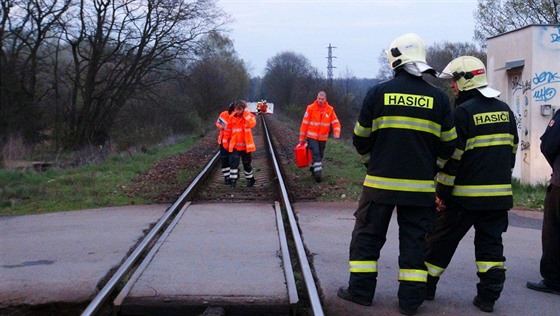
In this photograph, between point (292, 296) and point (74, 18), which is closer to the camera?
point (292, 296)

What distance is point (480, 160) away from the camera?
5.78m

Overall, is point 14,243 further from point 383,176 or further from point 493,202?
point 493,202

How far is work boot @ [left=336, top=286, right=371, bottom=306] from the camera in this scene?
5699mm

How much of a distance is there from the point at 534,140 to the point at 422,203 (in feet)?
29.7

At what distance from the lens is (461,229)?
5836 mm

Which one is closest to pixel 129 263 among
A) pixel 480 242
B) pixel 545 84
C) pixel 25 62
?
pixel 480 242

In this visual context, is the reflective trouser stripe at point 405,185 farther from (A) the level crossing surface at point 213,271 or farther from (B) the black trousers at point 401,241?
(A) the level crossing surface at point 213,271

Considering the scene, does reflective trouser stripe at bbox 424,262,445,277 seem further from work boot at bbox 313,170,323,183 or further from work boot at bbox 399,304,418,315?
work boot at bbox 313,170,323,183

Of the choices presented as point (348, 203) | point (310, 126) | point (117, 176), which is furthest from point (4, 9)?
point (348, 203)

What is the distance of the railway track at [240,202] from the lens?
5.68 meters

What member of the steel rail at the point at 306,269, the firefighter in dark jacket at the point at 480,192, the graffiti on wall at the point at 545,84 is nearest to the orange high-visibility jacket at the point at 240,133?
the steel rail at the point at 306,269

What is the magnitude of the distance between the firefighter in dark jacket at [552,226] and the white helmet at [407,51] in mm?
1629

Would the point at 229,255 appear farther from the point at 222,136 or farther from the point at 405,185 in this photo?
the point at 222,136

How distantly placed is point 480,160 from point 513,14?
129 ft
